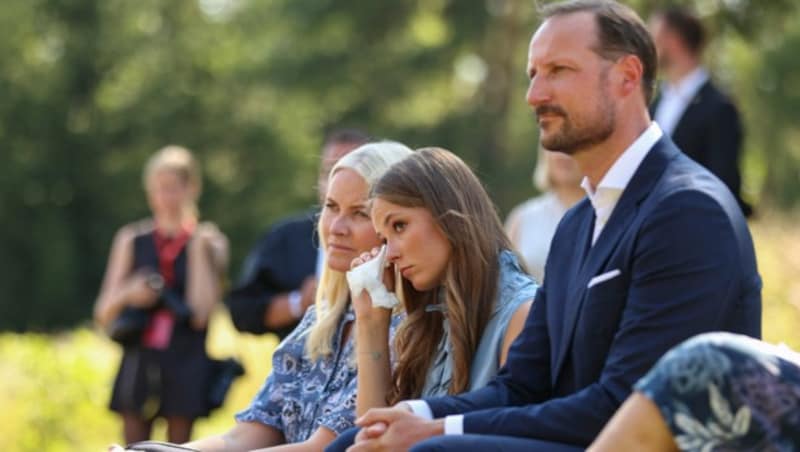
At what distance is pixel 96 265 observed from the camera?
1179 inches

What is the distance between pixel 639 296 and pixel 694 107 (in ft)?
11.4

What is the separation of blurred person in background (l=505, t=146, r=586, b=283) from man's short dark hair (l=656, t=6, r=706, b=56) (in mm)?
819

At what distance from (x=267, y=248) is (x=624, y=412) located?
4758mm

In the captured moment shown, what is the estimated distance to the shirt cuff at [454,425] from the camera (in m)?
4.02

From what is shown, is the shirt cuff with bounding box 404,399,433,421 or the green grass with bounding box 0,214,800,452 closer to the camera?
the shirt cuff with bounding box 404,399,433,421

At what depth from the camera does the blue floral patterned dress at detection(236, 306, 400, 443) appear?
509 centimetres

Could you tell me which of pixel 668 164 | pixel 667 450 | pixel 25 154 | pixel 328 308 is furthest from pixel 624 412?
pixel 25 154

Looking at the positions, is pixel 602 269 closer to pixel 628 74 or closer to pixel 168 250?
pixel 628 74

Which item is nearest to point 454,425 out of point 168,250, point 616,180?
point 616,180

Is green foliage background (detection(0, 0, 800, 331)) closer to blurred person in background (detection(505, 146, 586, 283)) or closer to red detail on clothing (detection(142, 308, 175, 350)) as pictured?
blurred person in background (detection(505, 146, 586, 283))

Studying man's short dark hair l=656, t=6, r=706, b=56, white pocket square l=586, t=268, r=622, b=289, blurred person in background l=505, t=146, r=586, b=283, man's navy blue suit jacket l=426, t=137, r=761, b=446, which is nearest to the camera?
man's navy blue suit jacket l=426, t=137, r=761, b=446

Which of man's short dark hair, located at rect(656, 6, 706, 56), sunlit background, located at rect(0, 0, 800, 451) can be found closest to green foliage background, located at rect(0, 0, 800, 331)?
sunlit background, located at rect(0, 0, 800, 451)

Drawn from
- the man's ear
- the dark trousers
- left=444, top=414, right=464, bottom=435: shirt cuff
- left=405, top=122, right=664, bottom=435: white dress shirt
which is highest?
the man's ear

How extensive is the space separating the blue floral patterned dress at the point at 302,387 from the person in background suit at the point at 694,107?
2541 millimetres
